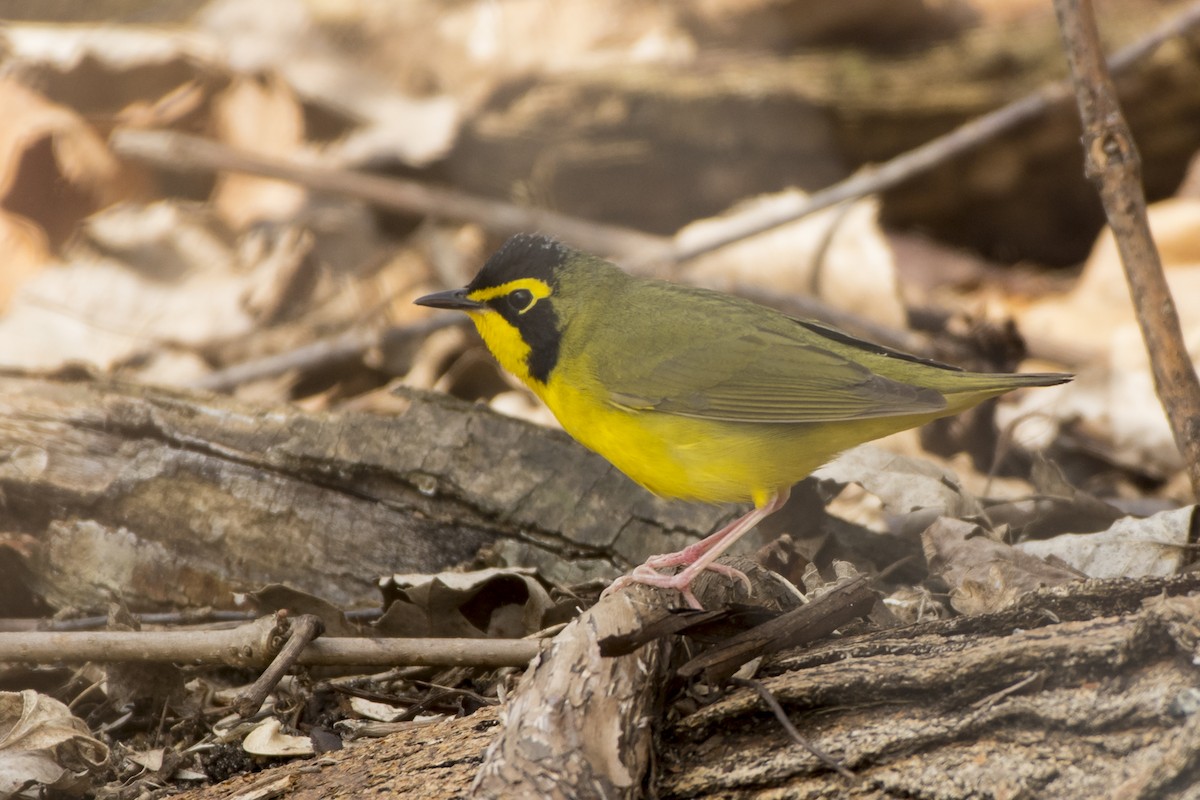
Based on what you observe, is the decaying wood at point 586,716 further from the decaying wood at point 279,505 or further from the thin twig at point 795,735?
the decaying wood at point 279,505

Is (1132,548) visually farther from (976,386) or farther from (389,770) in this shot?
(389,770)

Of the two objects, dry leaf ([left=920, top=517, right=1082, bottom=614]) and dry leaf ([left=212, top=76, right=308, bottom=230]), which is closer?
dry leaf ([left=920, top=517, right=1082, bottom=614])

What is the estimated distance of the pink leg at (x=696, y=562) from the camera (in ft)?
10.4

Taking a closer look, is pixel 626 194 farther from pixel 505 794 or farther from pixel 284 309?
pixel 505 794

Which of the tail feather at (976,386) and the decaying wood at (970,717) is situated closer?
the decaying wood at (970,717)

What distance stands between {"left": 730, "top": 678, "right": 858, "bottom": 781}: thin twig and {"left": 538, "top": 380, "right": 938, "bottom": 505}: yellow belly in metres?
1.11

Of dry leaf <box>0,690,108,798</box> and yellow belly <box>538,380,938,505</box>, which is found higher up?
yellow belly <box>538,380,938,505</box>

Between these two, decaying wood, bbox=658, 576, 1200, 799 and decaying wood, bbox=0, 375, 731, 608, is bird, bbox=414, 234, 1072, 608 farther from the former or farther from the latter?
decaying wood, bbox=658, 576, 1200, 799

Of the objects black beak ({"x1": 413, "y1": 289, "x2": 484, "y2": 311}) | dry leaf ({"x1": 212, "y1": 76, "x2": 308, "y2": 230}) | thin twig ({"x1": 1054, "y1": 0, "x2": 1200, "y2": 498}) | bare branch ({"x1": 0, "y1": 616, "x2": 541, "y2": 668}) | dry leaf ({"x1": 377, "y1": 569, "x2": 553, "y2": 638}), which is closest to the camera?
bare branch ({"x1": 0, "y1": 616, "x2": 541, "y2": 668})

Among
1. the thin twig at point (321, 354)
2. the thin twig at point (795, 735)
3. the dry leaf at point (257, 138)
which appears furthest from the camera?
the dry leaf at point (257, 138)

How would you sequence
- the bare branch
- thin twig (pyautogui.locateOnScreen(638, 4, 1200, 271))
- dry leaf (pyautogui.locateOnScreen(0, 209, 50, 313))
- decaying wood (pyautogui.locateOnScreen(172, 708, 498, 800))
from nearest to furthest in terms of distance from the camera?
decaying wood (pyautogui.locateOnScreen(172, 708, 498, 800)) < the bare branch < thin twig (pyautogui.locateOnScreen(638, 4, 1200, 271)) < dry leaf (pyautogui.locateOnScreen(0, 209, 50, 313))

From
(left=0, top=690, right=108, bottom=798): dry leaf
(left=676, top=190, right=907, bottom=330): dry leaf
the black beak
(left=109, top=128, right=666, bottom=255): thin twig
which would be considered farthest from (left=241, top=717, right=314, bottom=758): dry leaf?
(left=109, top=128, right=666, bottom=255): thin twig

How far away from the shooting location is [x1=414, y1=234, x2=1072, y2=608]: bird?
3.70 meters

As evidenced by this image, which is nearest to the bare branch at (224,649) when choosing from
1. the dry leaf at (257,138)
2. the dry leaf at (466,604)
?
the dry leaf at (466,604)
